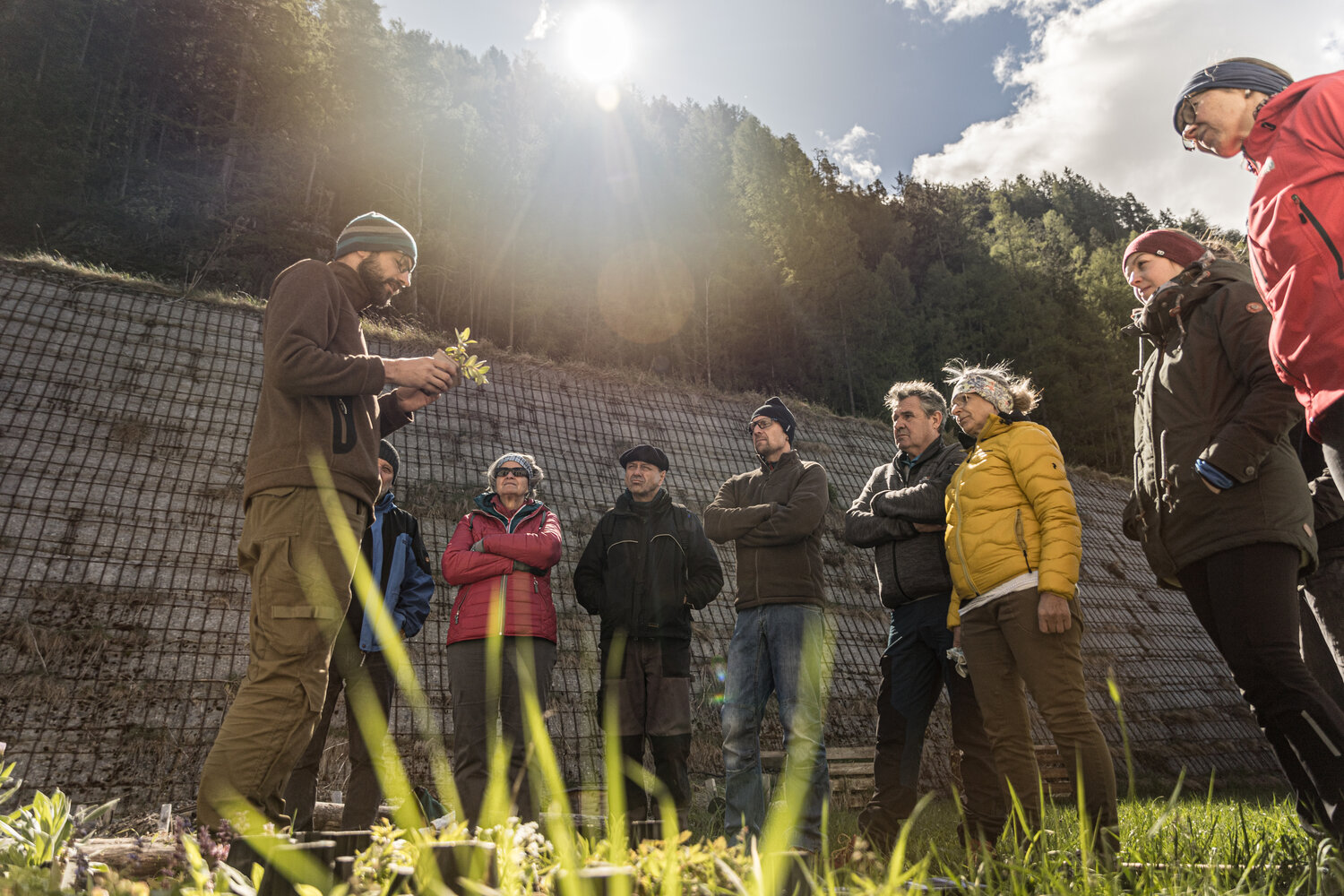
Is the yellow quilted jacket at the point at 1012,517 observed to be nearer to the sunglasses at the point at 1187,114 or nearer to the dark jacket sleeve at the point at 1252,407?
the dark jacket sleeve at the point at 1252,407

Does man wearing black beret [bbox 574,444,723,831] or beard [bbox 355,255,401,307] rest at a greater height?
beard [bbox 355,255,401,307]

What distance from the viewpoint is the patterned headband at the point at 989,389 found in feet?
9.88

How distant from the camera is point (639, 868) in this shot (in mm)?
1355

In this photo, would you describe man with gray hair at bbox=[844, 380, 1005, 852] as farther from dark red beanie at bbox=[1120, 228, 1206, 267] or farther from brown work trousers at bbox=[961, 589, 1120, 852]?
dark red beanie at bbox=[1120, 228, 1206, 267]

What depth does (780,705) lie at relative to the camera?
337 centimetres

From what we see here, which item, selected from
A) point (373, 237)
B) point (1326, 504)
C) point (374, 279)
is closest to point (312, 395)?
point (374, 279)

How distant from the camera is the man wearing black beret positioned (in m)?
3.60

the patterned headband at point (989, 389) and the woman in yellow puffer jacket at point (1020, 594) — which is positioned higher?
the patterned headband at point (989, 389)

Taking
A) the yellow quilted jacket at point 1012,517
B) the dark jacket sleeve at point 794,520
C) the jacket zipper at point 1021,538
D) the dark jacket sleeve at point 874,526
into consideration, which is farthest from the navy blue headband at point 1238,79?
the dark jacket sleeve at point 794,520

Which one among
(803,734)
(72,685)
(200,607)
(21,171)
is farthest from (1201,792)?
(21,171)

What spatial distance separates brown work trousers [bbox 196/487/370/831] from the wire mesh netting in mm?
3168

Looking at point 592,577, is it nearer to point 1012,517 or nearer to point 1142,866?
point 1012,517

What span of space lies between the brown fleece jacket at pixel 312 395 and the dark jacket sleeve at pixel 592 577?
1730 millimetres

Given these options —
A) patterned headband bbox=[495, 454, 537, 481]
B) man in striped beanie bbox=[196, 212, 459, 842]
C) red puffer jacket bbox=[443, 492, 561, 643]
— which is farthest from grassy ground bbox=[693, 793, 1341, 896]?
patterned headband bbox=[495, 454, 537, 481]
